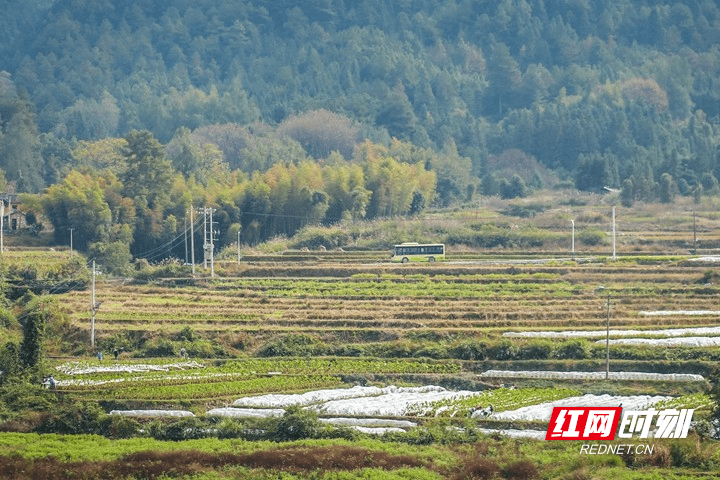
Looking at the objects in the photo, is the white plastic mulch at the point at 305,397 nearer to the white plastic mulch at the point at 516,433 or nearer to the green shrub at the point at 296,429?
the green shrub at the point at 296,429

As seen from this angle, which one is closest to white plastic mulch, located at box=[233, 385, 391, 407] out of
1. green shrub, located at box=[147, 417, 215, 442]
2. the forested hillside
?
green shrub, located at box=[147, 417, 215, 442]

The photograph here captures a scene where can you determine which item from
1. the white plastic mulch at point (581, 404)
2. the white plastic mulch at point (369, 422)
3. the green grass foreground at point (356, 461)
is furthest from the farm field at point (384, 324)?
the green grass foreground at point (356, 461)

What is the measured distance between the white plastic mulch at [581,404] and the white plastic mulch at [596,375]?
193cm

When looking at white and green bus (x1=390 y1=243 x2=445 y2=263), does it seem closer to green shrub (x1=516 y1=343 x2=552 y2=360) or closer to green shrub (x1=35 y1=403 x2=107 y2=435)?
green shrub (x1=516 y1=343 x2=552 y2=360)

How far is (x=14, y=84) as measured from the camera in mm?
146875

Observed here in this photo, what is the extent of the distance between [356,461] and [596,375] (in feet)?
40.2

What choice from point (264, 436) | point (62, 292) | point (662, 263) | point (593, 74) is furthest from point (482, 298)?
point (593, 74)

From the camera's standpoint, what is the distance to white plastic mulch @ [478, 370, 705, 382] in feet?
131

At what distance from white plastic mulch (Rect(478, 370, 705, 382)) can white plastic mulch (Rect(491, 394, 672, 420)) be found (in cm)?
193

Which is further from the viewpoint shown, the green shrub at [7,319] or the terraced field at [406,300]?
the green shrub at [7,319]

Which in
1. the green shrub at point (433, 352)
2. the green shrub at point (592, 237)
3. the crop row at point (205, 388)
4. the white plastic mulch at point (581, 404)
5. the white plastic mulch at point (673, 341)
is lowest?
the white plastic mulch at point (581, 404)

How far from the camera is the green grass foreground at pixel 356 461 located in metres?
29.8

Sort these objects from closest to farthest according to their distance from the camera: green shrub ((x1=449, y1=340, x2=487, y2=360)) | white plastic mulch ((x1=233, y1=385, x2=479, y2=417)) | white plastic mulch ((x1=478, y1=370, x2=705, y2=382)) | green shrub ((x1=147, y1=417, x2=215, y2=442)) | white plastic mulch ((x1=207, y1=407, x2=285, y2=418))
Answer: green shrub ((x1=147, y1=417, x2=215, y2=442))
white plastic mulch ((x1=207, y1=407, x2=285, y2=418))
white plastic mulch ((x1=233, y1=385, x2=479, y2=417))
white plastic mulch ((x1=478, y1=370, x2=705, y2=382))
green shrub ((x1=449, y1=340, x2=487, y2=360))

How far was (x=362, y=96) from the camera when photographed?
427 feet
